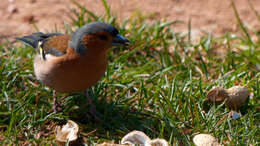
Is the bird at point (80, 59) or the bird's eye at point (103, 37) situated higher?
the bird's eye at point (103, 37)

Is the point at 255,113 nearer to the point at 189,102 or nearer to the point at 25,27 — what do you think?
the point at 189,102

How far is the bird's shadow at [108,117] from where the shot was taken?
322 cm

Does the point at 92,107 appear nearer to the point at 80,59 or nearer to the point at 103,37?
the point at 80,59

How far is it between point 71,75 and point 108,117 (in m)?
0.59

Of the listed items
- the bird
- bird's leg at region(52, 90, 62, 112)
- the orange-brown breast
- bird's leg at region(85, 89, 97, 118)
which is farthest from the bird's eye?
bird's leg at region(52, 90, 62, 112)

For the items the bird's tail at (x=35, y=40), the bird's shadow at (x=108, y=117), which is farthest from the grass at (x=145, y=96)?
the bird's tail at (x=35, y=40)

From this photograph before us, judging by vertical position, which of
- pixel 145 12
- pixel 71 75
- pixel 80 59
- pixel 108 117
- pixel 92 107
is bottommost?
pixel 108 117

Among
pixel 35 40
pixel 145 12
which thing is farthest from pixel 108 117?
pixel 145 12

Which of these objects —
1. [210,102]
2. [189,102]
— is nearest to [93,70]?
[189,102]

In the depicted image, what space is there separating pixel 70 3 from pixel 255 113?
327cm

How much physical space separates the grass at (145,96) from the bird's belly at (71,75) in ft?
0.98

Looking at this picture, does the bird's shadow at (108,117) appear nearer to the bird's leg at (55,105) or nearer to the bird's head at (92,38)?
the bird's leg at (55,105)

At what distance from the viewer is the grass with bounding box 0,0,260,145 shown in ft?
10.2

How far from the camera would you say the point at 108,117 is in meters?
3.36
